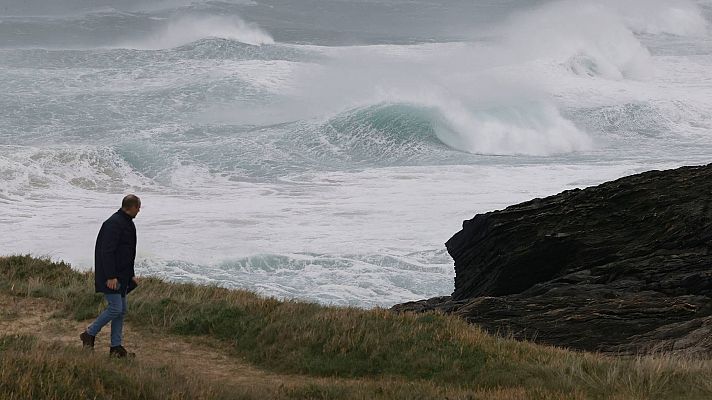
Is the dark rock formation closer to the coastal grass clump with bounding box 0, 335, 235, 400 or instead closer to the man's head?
the man's head

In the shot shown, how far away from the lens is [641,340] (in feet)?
32.0

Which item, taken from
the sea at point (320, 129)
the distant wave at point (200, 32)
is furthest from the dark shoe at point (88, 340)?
the distant wave at point (200, 32)

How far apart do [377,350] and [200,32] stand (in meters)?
65.5

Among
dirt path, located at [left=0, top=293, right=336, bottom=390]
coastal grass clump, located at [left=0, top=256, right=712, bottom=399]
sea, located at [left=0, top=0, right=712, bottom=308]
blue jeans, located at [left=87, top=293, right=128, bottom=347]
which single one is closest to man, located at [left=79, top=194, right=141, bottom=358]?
blue jeans, located at [left=87, top=293, right=128, bottom=347]

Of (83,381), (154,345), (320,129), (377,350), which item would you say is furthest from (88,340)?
(320,129)

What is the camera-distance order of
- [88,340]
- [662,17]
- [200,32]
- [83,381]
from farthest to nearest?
1. [662,17]
2. [200,32]
3. [88,340]
4. [83,381]

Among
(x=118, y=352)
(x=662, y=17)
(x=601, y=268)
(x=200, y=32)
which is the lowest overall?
(x=118, y=352)

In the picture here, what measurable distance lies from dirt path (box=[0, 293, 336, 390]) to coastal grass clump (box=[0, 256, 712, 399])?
191mm

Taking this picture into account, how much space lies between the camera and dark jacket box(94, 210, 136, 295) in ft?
25.6

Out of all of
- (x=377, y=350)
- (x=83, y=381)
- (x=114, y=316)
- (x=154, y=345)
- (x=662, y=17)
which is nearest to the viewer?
(x=83, y=381)

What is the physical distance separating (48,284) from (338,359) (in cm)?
542

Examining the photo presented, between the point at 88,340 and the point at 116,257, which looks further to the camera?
the point at 88,340

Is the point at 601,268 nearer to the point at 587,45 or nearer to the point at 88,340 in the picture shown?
the point at 88,340

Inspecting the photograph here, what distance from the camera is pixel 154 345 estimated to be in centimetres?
948
